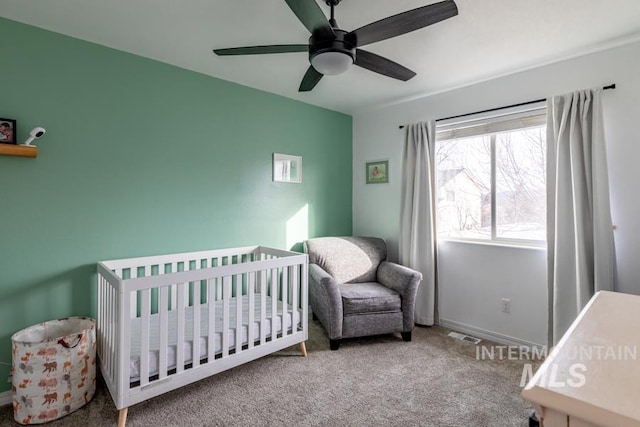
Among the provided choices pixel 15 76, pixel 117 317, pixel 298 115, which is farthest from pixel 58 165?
pixel 298 115

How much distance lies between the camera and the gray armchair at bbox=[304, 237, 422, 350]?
2.68m

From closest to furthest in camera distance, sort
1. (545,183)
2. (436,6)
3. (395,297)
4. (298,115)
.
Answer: (436,6) → (545,183) → (395,297) → (298,115)

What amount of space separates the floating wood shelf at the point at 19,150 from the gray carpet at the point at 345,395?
151 centimetres

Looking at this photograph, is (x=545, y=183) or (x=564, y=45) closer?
(x=564, y=45)

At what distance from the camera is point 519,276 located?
2.72 m

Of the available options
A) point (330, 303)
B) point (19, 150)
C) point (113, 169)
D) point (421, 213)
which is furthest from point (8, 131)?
point (421, 213)

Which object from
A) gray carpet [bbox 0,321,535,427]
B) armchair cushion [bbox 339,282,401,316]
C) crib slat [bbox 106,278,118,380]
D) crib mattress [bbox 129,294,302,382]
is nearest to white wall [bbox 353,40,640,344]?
gray carpet [bbox 0,321,535,427]

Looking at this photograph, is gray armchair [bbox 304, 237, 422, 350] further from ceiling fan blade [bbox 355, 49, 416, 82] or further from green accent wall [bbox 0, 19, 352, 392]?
ceiling fan blade [bbox 355, 49, 416, 82]

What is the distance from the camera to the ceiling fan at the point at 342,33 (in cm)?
135

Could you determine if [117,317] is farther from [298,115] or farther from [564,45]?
[564,45]

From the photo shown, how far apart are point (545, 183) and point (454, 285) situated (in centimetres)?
120

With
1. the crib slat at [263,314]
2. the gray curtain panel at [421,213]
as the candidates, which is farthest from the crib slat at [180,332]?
the gray curtain panel at [421,213]

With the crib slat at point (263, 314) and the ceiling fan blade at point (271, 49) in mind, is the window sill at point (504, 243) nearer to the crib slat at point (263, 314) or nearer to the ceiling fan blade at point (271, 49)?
the crib slat at point (263, 314)

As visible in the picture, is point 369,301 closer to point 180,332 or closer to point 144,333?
point 180,332
